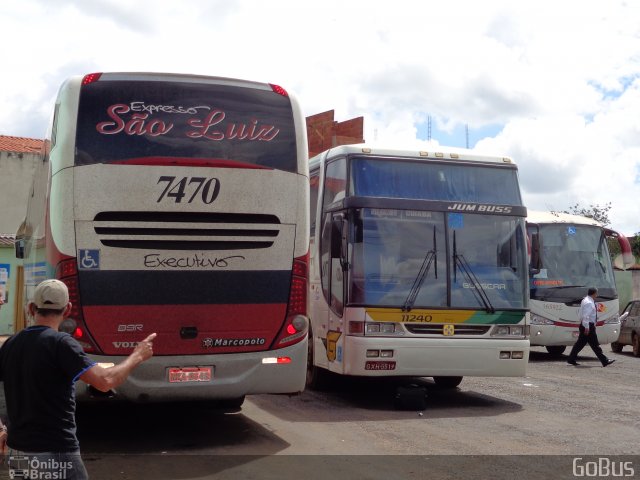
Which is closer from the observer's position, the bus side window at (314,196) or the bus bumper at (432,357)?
the bus bumper at (432,357)

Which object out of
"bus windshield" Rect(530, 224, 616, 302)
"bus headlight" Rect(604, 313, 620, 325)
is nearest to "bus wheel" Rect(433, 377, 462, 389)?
"bus windshield" Rect(530, 224, 616, 302)

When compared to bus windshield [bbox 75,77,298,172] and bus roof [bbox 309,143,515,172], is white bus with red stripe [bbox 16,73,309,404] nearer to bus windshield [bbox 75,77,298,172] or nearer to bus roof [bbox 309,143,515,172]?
bus windshield [bbox 75,77,298,172]

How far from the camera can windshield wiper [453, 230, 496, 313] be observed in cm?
1167

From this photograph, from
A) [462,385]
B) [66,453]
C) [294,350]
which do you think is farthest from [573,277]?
[66,453]

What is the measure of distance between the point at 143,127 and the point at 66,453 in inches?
194

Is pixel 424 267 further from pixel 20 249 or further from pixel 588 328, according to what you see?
pixel 588 328

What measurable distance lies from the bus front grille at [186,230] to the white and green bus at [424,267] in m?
2.80

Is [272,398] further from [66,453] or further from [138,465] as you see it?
[66,453]

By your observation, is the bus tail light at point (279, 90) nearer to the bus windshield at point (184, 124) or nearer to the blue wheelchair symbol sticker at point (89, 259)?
the bus windshield at point (184, 124)

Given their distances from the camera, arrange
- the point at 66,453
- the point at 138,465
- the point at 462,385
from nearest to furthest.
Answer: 1. the point at 66,453
2. the point at 138,465
3. the point at 462,385

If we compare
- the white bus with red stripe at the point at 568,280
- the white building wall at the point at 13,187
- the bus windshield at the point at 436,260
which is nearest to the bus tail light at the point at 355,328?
the bus windshield at the point at 436,260

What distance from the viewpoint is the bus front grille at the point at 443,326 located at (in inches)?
448

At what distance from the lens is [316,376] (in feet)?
43.8

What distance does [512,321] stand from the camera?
1179 cm
